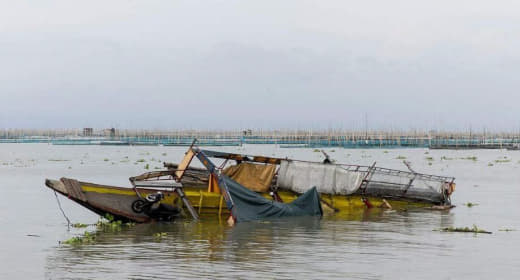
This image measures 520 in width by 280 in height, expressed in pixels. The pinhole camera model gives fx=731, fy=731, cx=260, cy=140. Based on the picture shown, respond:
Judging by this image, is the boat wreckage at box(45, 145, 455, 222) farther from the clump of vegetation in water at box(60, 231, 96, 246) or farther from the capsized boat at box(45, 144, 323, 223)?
the clump of vegetation in water at box(60, 231, 96, 246)

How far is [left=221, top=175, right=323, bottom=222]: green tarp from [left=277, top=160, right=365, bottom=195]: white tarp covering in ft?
1.52

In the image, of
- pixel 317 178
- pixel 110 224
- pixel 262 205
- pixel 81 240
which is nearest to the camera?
pixel 81 240

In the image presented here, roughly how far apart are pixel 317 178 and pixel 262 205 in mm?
2634

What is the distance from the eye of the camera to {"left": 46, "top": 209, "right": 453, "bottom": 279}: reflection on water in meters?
12.6

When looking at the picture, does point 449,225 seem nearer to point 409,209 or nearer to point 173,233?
point 409,209

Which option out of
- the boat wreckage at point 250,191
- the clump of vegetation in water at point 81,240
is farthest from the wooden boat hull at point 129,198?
the clump of vegetation in water at point 81,240

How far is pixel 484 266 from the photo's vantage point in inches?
535

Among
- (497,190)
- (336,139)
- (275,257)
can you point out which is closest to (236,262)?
(275,257)

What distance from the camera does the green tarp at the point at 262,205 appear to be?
19.1 m

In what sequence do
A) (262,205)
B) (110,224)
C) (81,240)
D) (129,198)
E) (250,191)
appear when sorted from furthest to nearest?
(262,205) < (250,191) < (129,198) < (110,224) < (81,240)

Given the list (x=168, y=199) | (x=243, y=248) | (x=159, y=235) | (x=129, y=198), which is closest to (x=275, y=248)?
(x=243, y=248)

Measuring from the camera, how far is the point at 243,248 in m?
15.3

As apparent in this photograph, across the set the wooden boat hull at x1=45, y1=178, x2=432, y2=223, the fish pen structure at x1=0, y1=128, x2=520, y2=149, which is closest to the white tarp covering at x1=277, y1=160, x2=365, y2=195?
the wooden boat hull at x1=45, y1=178, x2=432, y2=223

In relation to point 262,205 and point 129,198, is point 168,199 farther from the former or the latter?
point 262,205
